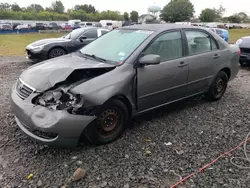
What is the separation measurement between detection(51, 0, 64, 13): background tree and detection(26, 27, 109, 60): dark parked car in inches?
4212

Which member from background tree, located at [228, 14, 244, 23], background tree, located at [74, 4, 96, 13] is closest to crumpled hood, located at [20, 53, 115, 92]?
background tree, located at [228, 14, 244, 23]

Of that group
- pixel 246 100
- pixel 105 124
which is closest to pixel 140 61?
pixel 105 124

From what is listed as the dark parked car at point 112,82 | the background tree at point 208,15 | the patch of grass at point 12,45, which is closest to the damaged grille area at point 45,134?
the dark parked car at point 112,82

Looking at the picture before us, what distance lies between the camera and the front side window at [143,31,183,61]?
384 centimetres

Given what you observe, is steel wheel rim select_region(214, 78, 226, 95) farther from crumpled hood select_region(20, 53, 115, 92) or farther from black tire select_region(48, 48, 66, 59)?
black tire select_region(48, 48, 66, 59)

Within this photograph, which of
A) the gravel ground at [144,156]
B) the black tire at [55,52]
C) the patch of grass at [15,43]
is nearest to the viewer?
the gravel ground at [144,156]

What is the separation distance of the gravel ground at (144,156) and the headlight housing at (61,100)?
0.65 metres

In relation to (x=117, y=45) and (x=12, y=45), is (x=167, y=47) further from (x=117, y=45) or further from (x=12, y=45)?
(x=12, y=45)

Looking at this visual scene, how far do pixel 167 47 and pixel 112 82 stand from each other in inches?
52.1

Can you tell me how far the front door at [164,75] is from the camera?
3658 mm

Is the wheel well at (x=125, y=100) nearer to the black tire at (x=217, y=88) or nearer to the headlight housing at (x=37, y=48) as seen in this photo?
the black tire at (x=217, y=88)

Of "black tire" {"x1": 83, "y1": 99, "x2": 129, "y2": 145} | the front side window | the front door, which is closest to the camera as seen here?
"black tire" {"x1": 83, "y1": 99, "x2": 129, "y2": 145}

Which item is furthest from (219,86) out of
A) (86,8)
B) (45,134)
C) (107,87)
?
(86,8)

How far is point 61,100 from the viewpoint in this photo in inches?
121
